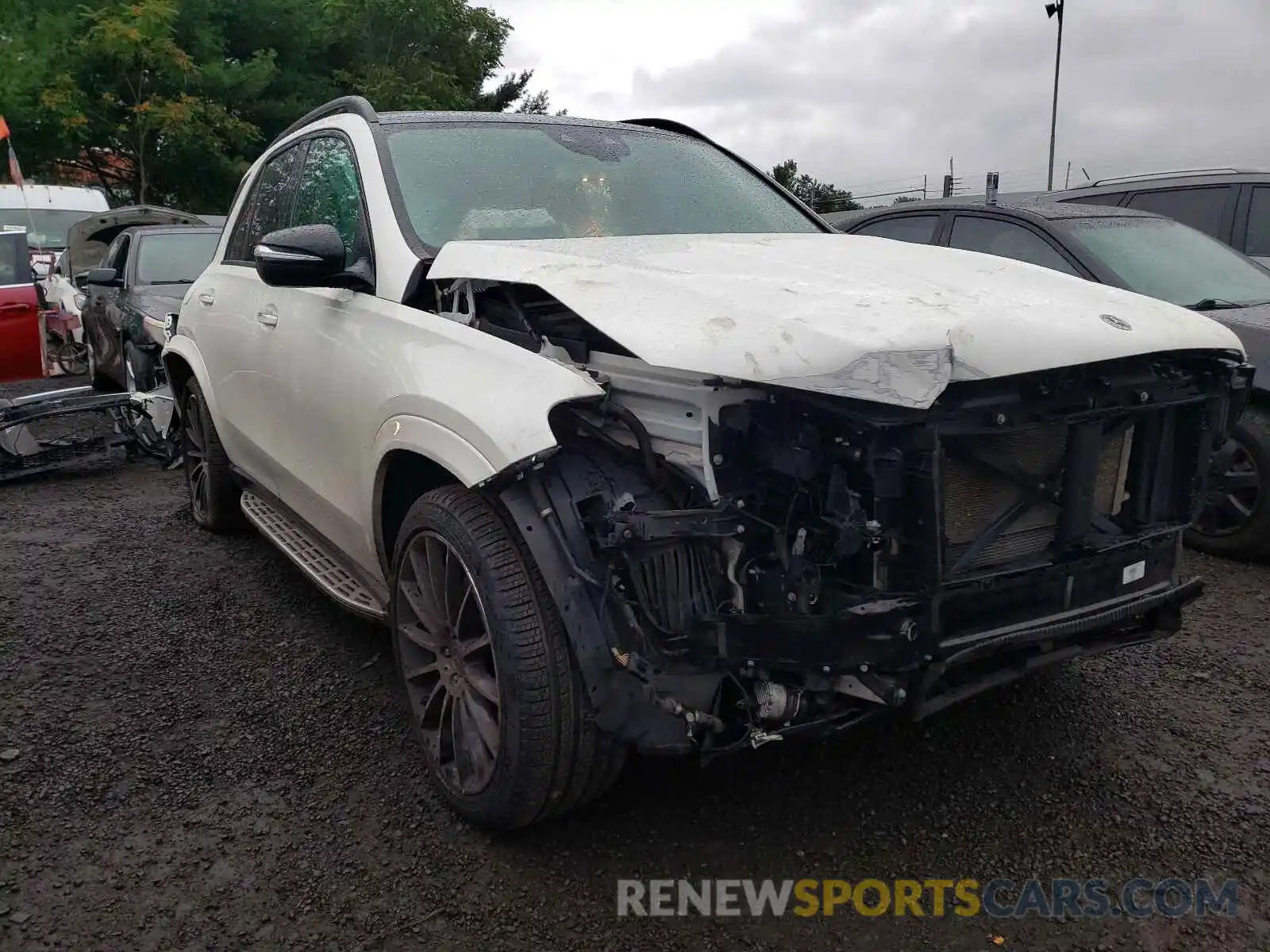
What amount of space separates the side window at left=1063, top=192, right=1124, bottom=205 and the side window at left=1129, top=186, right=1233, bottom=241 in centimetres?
9

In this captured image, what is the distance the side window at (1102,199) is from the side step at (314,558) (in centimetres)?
560

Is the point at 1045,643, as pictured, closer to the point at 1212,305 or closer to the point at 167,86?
the point at 1212,305

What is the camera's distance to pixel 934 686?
2348 millimetres

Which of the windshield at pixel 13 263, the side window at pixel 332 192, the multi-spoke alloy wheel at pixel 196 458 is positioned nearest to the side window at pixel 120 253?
the windshield at pixel 13 263

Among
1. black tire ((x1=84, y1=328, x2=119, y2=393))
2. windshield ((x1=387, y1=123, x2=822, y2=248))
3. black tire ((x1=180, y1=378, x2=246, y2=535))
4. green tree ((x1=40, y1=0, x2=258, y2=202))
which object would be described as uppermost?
green tree ((x1=40, y1=0, x2=258, y2=202))

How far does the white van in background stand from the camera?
14.0m

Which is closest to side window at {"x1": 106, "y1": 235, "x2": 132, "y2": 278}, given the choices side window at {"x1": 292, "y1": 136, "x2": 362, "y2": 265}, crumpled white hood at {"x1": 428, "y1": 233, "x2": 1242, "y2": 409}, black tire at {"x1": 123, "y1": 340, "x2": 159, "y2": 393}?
black tire at {"x1": 123, "y1": 340, "x2": 159, "y2": 393}

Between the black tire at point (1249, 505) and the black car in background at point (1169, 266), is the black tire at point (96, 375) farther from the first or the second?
the black tire at point (1249, 505)

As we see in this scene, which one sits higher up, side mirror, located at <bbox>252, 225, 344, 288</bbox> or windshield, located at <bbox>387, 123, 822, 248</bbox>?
windshield, located at <bbox>387, 123, 822, 248</bbox>

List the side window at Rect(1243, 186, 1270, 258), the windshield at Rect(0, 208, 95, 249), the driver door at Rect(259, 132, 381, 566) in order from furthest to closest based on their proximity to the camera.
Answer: the windshield at Rect(0, 208, 95, 249) < the side window at Rect(1243, 186, 1270, 258) < the driver door at Rect(259, 132, 381, 566)

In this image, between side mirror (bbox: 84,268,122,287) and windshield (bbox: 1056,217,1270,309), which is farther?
side mirror (bbox: 84,268,122,287)

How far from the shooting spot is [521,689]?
2.35m

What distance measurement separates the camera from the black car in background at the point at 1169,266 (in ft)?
14.5

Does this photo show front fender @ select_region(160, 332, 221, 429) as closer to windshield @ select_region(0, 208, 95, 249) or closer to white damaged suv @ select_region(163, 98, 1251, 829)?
white damaged suv @ select_region(163, 98, 1251, 829)
